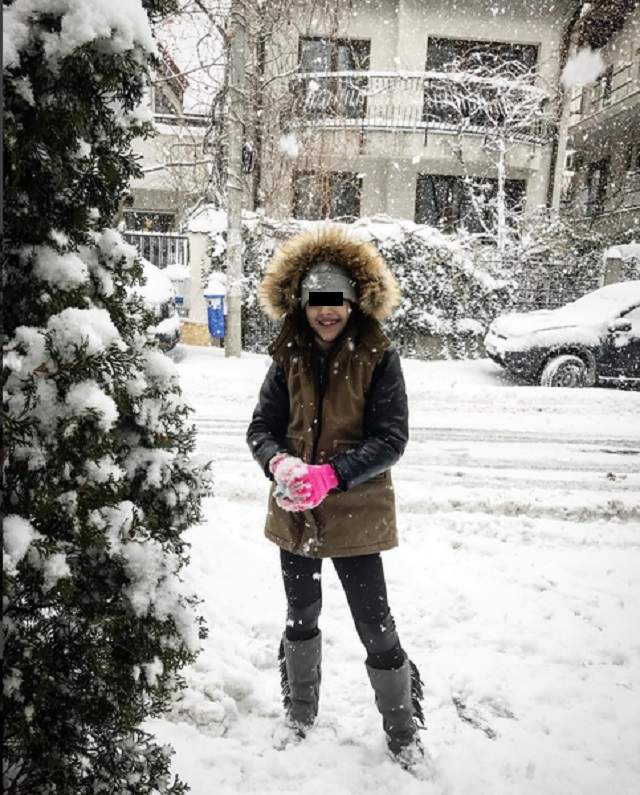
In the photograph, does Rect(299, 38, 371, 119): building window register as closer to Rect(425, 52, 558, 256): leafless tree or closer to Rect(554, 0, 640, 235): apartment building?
Rect(425, 52, 558, 256): leafless tree

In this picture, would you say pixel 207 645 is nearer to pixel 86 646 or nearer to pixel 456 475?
pixel 86 646

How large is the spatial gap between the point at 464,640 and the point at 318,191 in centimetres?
1436

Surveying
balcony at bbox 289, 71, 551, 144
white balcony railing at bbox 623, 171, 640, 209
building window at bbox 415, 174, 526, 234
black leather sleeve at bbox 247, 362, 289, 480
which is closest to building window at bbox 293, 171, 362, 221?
balcony at bbox 289, 71, 551, 144

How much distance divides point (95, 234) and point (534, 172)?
63.9 ft

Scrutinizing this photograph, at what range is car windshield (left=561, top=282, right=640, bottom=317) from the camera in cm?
1009

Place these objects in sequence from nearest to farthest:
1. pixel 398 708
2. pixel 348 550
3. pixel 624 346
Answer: pixel 348 550 < pixel 398 708 < pixel 624 346

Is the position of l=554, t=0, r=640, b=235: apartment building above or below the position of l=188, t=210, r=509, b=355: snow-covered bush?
above

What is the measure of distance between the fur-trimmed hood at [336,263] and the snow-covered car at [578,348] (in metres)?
8.18

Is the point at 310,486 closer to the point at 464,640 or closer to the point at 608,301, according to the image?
the point at 464,640

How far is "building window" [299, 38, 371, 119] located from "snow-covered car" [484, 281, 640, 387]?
27.3ft

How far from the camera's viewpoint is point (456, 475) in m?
5.64

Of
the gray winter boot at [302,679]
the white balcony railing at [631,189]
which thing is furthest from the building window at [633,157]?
the gray winter boot at [302,679]

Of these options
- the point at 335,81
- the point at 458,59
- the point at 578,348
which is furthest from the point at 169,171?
the point at 578,348

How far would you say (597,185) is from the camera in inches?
926
